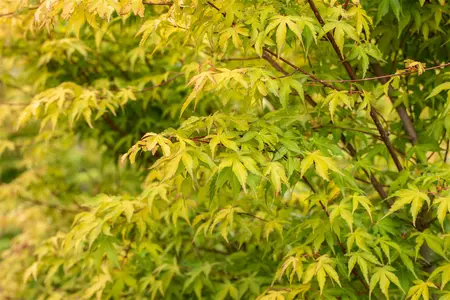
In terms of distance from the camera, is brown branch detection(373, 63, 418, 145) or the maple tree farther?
brown branch detection(373, 63, 418, 145)

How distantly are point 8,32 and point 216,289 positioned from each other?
1.99m

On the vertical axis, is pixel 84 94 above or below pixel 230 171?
below

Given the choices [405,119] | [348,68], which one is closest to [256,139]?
[348,68]

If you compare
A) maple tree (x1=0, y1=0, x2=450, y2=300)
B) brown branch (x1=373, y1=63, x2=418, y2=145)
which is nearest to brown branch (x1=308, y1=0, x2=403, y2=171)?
maple tree (x1=0, y1=0, x2=450, y2=300)

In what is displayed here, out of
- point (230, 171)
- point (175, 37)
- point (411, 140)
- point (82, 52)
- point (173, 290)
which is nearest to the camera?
point (230, 171)

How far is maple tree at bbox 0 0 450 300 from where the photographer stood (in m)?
2.23

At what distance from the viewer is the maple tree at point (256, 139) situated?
2.23 meters

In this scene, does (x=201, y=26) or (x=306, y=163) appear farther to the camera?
(x=201, y=26)

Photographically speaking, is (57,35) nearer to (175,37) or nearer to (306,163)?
(175,37)

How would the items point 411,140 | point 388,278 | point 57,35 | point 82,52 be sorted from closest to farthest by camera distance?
point 388,278 → point 411,140 → point 82,52 → point 57,35

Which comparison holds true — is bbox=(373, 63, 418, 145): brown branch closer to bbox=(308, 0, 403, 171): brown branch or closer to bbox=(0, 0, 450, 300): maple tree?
bbox=(0, 0, 450, 300): maple tree

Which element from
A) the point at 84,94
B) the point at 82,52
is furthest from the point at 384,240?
the point at 82,52

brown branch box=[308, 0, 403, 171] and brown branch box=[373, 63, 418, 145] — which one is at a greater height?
brown branch box=[308, 0, 403, 171]

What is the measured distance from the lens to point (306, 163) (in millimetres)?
2186
